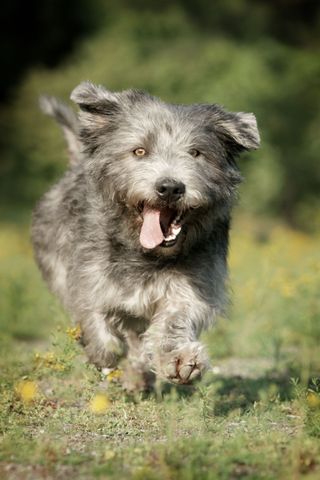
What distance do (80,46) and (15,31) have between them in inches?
306

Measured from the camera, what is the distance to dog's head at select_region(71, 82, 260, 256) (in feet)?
16.5

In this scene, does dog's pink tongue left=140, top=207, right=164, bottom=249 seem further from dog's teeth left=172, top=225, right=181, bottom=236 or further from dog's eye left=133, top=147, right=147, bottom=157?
dog's eye left=133, top=147, right=147, bottom=157

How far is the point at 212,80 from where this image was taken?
67.8 feet

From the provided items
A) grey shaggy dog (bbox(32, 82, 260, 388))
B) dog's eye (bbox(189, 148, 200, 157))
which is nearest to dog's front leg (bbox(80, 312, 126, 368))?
grey shaggy dog (bbox(32, 82, 260, 388))

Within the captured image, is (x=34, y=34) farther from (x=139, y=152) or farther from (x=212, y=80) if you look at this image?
(x=139, y=152)

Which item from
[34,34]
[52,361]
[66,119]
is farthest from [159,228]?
[34,34]

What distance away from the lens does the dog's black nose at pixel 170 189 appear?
4.90 m

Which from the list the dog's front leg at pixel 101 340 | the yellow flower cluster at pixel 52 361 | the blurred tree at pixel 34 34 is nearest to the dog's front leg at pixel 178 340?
the dog's front leg at pixel 101 340

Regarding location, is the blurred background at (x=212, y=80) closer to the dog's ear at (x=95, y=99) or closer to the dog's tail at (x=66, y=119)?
the dog's tail at (x=66, y=119)

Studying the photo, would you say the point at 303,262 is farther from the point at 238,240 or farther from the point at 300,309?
the point at 238,240

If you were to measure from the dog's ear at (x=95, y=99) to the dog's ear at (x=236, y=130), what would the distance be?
68cm

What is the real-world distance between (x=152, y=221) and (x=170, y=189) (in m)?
0.34

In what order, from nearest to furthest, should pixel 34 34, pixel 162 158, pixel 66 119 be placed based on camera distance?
pixel 162 158 < pixel 66 119 < pixel 34 34

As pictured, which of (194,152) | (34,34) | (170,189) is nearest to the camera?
(170,189)
